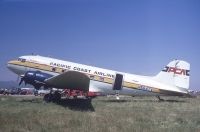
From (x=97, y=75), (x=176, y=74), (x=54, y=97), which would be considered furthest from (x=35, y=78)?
(x=176, y=74)

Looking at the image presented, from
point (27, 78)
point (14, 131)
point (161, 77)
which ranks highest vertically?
point (161, 77)

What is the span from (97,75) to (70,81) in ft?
12.3

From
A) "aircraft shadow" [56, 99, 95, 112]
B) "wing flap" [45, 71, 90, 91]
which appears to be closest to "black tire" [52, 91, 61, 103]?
"aircraft shadow" [56, 99, 95, 112]

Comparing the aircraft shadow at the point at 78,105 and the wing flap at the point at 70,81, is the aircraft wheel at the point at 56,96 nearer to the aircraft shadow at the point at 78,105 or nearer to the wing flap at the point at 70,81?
the aircraft shadow at the point at 78,105

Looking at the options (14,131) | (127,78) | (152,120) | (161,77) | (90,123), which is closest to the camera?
(14,131)

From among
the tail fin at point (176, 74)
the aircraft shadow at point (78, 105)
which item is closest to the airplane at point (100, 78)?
the tail fin at point (176, 74)

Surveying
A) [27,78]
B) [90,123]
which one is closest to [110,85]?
[27,78]

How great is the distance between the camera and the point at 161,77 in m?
24.2

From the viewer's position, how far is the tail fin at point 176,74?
77.3 feet

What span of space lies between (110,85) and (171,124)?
10.8 metres

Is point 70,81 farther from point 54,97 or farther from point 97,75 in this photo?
point 97,75

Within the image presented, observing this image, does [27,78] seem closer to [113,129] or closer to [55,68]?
[55,68]

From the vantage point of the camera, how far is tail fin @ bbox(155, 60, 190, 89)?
77.3ft

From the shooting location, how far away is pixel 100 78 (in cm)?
2203
